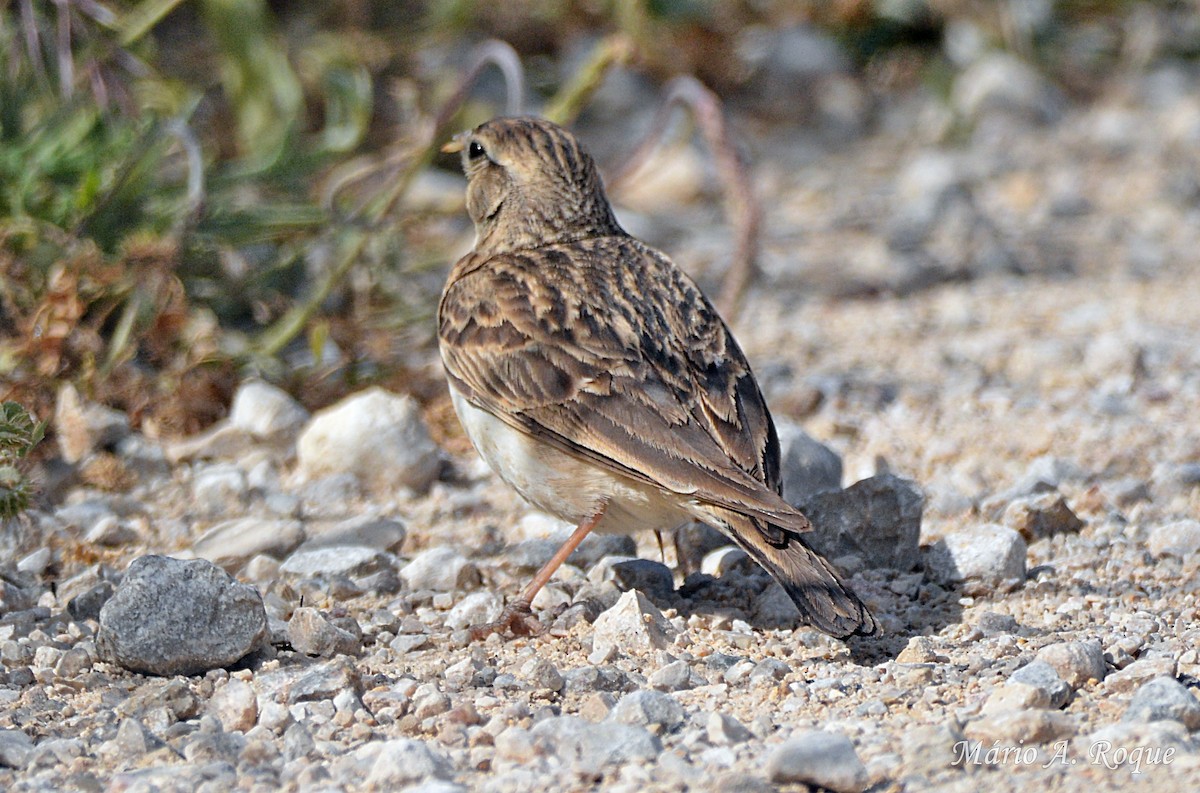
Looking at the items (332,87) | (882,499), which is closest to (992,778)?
(882,499)

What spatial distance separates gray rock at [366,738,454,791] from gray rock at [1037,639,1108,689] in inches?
52.9

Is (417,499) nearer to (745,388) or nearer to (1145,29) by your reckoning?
(745,388)

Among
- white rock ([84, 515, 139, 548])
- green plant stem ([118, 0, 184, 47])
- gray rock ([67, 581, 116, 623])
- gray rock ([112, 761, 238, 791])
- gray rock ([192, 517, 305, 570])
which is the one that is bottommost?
white rock ([84, 515, 139, 548])

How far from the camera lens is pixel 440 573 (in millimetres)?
4301

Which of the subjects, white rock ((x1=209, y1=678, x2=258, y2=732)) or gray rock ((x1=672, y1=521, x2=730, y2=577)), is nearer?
white rock ((x1=209, y1=678, x2=258, y2=732))

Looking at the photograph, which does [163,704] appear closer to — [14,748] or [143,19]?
[14,748]

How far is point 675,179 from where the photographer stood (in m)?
8.44

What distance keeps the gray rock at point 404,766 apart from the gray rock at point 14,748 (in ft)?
2.44

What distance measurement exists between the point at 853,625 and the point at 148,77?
4.10 metres

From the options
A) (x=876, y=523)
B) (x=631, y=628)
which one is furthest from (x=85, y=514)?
(x=876, y=523)

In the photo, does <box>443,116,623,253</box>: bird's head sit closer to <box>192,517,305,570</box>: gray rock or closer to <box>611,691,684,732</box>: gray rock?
<box>192,517,305,570</box>: gray rock

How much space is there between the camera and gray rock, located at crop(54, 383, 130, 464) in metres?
5.14

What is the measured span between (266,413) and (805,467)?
1.89 m

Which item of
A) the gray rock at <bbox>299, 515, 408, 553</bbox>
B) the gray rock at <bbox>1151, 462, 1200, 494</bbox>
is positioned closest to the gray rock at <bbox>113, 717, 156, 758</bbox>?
the gray rock at <bbox>299, 515, 408, 553</bbox>
